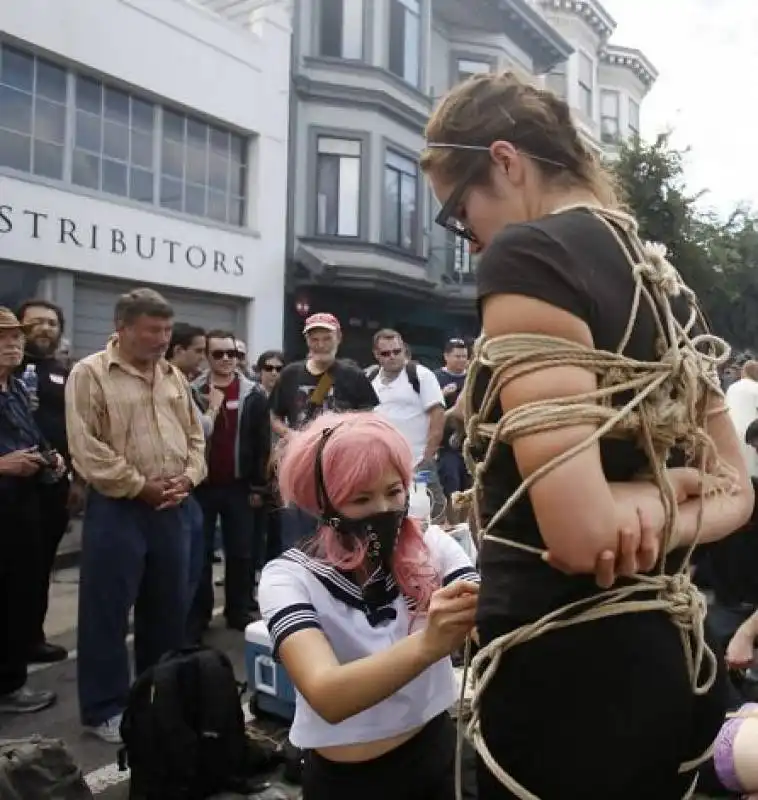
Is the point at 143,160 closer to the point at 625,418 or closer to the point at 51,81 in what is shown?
the point at 51,81

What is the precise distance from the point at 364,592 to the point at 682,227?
1823 cm

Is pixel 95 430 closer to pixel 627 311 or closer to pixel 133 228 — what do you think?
pixel 627 311

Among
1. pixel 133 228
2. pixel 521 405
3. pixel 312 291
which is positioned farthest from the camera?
pixel 312 291

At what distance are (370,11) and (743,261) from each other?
1201 cm

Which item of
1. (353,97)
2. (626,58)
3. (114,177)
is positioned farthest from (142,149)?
(626,58)

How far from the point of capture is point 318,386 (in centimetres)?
549

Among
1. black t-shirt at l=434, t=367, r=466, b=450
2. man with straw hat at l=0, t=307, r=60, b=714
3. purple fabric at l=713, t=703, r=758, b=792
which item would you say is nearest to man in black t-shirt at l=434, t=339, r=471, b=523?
black t-shirt at l=434, t=367, r=466, b=450

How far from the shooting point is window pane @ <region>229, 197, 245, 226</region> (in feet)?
41.4

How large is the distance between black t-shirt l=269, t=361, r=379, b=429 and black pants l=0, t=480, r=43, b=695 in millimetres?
1808

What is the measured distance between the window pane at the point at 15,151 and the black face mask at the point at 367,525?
9104 mm

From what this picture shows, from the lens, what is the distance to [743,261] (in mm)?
21453

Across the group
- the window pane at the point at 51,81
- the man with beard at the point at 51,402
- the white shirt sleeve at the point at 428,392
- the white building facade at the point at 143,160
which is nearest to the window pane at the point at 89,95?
the white building facade at the point at 143,160

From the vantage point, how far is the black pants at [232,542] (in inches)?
207

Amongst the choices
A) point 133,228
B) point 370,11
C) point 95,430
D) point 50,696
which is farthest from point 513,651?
point 370,11
